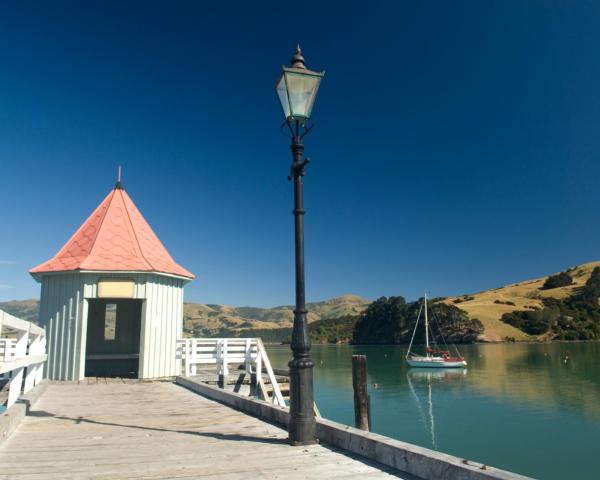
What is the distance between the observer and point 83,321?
55.2 feet

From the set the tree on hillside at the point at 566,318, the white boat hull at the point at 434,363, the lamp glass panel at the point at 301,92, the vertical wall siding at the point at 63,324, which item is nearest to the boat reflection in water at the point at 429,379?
the white boat hull at the point at 434,363

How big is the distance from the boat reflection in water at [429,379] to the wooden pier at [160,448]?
61.6 ft

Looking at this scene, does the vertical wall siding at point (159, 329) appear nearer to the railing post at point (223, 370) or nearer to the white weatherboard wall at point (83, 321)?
the white weatherboard wall at point (83, 321)

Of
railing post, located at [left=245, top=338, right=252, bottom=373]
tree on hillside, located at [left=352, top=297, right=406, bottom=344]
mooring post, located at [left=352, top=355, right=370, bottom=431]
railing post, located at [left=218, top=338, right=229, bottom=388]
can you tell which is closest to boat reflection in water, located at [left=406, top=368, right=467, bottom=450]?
railing post, located at [left=245, top=338, right=252, bottom=373]

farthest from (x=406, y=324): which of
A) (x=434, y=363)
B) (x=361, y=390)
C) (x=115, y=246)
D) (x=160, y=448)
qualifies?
(x=160, y=448)

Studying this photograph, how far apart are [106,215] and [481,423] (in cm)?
2134

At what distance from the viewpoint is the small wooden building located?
16750 mm

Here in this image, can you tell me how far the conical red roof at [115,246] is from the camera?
679 inches

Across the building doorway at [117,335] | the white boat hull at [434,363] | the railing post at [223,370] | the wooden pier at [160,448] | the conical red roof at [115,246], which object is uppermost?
the conical red roof at [115,246]

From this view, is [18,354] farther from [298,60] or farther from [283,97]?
[298,60]

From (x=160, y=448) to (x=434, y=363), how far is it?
55.3 m

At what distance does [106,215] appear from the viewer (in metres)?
19.6

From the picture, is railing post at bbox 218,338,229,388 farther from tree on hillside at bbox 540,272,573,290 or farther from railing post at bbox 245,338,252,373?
tree on hillside at bbox 540,272,573,290

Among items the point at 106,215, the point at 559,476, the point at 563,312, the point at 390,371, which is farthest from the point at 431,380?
the point at 563,312
